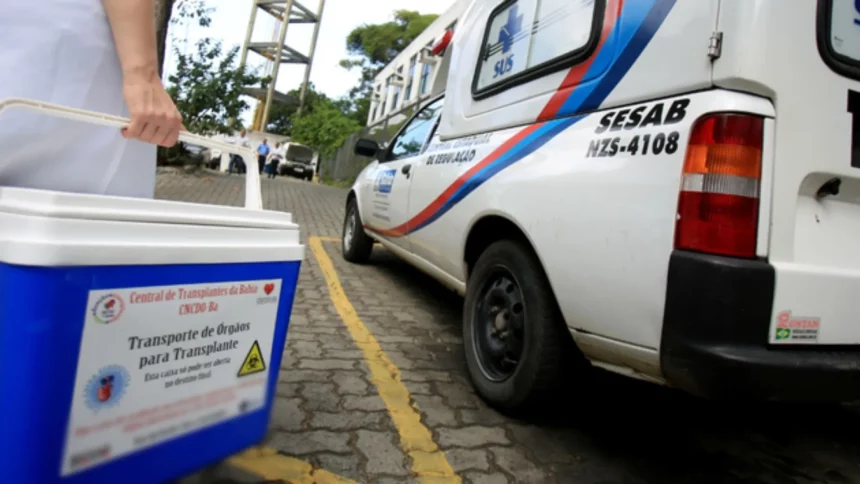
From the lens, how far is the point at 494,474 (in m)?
1.97

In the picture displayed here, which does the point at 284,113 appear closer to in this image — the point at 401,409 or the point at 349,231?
the point at 349,231

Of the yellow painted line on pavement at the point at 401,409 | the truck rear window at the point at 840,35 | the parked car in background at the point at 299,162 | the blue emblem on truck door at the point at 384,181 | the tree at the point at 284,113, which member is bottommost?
the yellow painted line on pavement at the point at 401,409

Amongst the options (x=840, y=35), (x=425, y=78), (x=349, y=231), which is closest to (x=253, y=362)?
(x=840, y=35)

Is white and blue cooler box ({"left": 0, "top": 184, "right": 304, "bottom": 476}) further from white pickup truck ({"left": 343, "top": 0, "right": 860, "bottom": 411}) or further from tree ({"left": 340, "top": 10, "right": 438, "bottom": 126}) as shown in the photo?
tree ({"left": 340, "top": 10, "right": 438, "bottom": 126})

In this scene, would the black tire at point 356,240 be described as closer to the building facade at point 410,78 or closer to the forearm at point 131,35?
the forearm at point 131,35

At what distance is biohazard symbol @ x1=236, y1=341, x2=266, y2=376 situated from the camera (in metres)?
1.34

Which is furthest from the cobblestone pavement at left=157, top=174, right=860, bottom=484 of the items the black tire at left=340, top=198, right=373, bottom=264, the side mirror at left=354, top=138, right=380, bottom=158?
the black tire at left=340, top=198, right=373, bottom=264

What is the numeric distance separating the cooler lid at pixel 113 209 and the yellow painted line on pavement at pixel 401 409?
1118mm

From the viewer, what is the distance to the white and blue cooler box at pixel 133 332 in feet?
3.19

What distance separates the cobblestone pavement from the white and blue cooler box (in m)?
0.75

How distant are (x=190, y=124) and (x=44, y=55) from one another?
14.0 metres

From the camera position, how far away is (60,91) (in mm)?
1336

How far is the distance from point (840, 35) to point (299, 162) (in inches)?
1029

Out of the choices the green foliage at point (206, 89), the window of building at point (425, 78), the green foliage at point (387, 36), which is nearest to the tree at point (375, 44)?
the green foliage at point (387, 36)
